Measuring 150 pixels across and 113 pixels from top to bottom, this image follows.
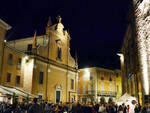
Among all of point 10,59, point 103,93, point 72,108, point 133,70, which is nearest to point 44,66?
point 10,59

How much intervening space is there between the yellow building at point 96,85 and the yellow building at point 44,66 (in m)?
12.5

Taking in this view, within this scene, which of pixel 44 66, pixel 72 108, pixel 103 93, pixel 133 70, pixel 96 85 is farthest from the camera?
pixel 103 93

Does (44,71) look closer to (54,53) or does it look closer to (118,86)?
(54,53)

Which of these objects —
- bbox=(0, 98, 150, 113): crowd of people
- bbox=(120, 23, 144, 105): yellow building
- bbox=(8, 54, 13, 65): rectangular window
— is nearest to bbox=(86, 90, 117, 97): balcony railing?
bbox=(120, 23, 144, 105): yellow building

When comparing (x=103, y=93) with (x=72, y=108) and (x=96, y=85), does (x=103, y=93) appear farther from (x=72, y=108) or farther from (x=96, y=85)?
(x=72, y=108)

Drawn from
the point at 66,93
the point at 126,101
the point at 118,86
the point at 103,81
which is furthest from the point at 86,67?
the point at 126,101

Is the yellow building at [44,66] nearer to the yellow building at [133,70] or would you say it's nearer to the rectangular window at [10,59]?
the rectangular window at [10,59]

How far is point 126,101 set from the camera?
72.9ft

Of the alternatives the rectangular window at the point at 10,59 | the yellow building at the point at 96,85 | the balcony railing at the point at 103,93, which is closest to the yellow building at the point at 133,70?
the rectangular window at the point at 10,59

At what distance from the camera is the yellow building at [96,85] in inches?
2125

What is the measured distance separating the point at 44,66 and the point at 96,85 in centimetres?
2265

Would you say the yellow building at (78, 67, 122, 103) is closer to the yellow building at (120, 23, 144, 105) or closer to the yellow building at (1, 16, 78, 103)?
the yellow building at (1, 16, 78, 103)

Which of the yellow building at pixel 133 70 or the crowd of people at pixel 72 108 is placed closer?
the crowd of people at pixel 72 108

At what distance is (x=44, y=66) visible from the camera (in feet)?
113
